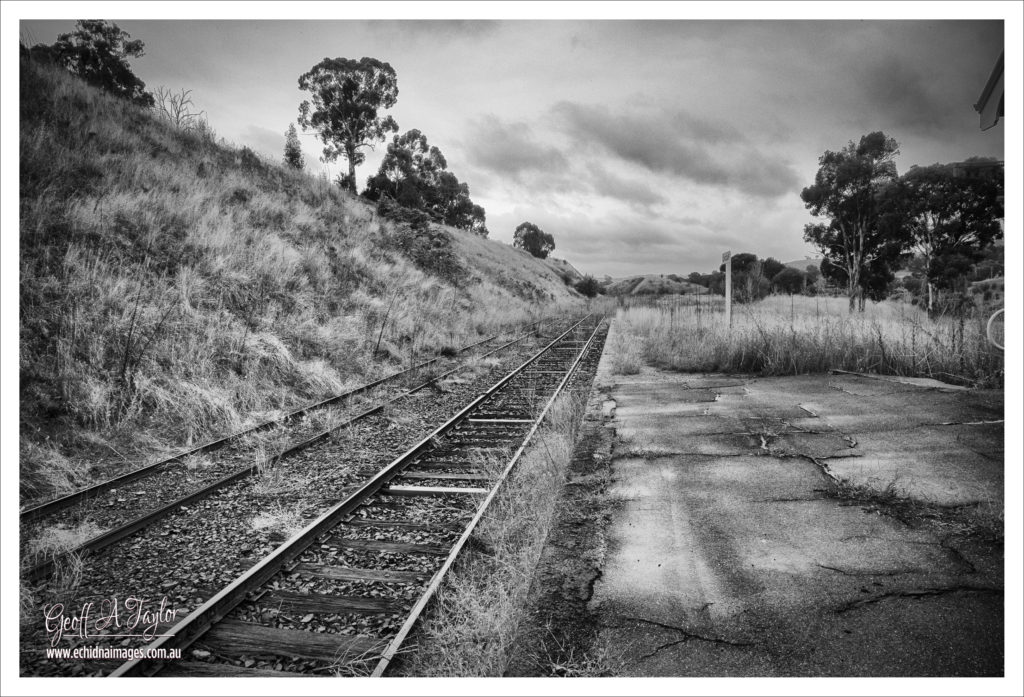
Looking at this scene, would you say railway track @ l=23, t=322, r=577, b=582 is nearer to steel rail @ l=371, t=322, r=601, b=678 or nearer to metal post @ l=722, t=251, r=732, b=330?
steel rail @ l=371, t=322, r=601, b=678

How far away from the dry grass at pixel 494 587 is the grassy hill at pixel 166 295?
3.82m

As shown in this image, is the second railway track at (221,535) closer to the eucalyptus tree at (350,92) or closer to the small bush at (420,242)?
the eucalyptus tree at (350,92)

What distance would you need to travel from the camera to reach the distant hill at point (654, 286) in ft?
139

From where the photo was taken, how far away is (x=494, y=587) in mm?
2801

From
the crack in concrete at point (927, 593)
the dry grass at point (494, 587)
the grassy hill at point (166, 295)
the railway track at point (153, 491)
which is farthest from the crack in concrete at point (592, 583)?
the grassy hill at point (166, 295)

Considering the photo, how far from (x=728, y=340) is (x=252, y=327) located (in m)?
8.64

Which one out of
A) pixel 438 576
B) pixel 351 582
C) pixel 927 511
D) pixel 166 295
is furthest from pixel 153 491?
pixel 927 511

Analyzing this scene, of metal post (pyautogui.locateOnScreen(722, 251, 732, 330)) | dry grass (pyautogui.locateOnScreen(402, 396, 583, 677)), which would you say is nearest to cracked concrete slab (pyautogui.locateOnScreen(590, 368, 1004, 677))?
dry grass (pyautogui.locateOnScreen(402, 396, 583, 677))

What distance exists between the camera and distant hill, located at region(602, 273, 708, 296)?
42438 millimetres

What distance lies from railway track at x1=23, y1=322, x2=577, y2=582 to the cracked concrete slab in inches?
131

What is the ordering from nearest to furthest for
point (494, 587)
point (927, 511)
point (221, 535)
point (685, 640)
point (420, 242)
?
point (685, 640) → point (494, 587) → point (927, 511) → point (221, 535) → point (420, 242)

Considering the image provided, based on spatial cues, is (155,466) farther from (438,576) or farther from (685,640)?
(685,640)

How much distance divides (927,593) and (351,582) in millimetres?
2919

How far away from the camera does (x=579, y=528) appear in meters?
3.10
